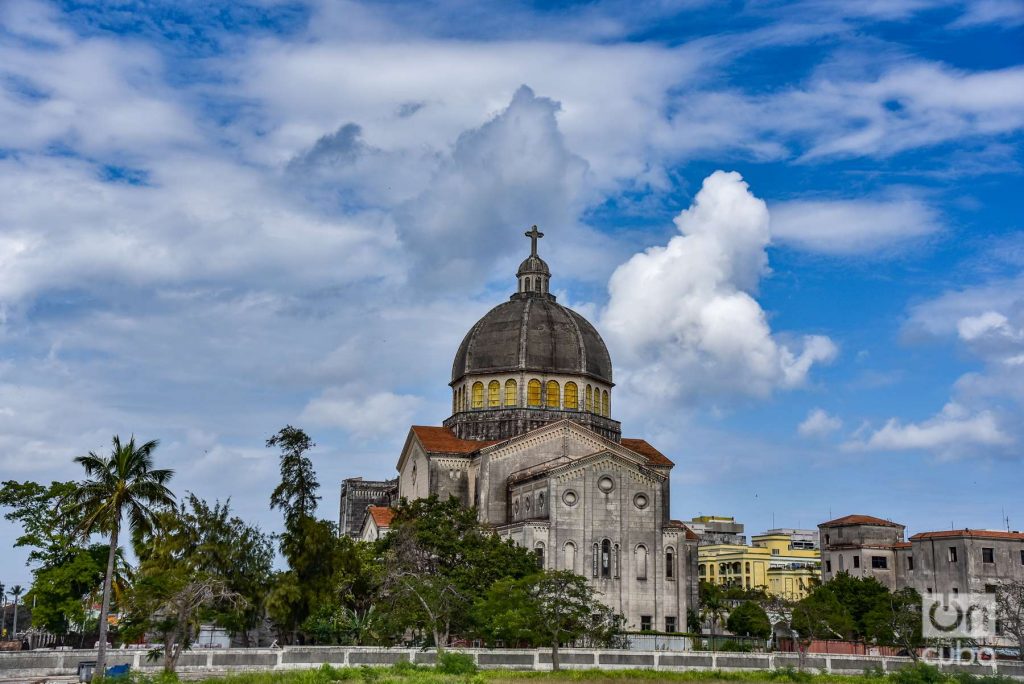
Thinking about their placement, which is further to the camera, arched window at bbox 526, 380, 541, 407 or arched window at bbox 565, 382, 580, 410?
arched window at bbox 565, 382, 580, 410

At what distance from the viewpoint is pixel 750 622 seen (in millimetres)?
73188

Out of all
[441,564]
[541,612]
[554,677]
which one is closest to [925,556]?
[441,564]

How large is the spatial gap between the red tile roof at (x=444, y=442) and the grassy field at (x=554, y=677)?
2681 centimetres

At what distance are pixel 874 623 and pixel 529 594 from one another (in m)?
30.3

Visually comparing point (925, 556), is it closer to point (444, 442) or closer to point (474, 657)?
point (444, 442)

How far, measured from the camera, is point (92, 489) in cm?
4494

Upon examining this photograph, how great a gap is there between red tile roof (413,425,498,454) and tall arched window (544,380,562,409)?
454cm

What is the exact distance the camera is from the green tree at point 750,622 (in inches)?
2822

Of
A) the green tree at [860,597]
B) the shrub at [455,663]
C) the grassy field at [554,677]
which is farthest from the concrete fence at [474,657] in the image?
the green tree at [860,597]

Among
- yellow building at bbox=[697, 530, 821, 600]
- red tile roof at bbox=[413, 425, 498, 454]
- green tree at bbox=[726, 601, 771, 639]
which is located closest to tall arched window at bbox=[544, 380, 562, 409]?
red tile roof at bbox=[413, 425, 498, 454]

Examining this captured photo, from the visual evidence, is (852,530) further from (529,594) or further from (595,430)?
(529,594)

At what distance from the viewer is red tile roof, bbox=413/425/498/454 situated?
69812mm

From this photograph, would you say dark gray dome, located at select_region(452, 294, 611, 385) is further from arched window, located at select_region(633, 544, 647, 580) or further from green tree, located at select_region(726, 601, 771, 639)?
green tree, located at select_region(726, 601, 771, 639)

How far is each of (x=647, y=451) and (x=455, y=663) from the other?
34.7 meters
